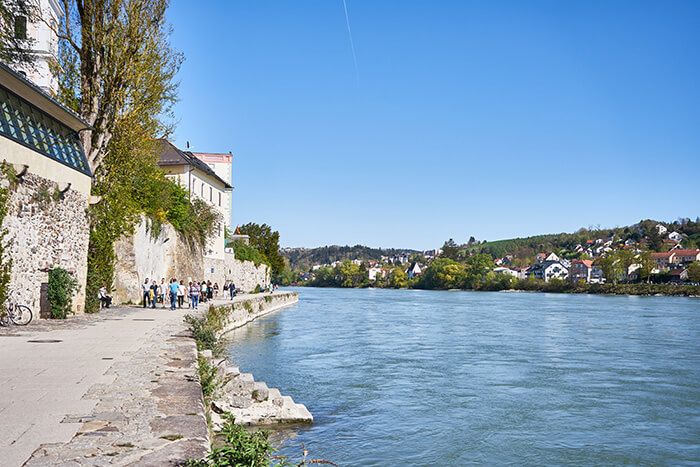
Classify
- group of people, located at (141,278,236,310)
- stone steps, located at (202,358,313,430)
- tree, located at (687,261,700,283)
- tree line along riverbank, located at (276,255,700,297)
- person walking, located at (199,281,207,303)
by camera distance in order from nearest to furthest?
stone steps, located at (202,358,313,430) → group of people, located at (141,278,236,310) → person walking, located at (199,281,207,303) → tree line along riverbank, located at (276,255,700,297) → tree, located at (687,261,700,283)

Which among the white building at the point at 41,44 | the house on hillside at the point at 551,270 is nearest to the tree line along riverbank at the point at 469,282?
the house on hillside at the point at 551,270

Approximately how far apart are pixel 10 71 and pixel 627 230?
670 feet

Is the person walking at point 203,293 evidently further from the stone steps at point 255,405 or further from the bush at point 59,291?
the stone steps at point 255,405

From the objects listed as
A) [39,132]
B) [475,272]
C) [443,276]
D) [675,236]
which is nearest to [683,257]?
[475,272]

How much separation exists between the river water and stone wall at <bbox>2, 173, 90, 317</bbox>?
5591 mm

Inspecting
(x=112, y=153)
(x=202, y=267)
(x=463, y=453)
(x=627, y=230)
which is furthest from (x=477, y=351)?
(x=627, y=230)

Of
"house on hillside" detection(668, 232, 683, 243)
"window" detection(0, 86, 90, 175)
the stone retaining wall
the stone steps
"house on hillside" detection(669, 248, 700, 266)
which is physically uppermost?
"house on hillside" detection(668, 232, 683, 243)

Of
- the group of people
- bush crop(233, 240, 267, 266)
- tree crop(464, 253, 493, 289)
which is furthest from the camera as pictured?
tree crop(464, 253, 493, 289)

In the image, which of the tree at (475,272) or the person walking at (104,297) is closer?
the person walking at (104,297)

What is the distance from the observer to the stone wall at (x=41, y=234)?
13555 millimetres

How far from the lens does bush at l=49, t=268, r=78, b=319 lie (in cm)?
1540

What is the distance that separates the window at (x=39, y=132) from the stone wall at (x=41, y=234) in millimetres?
894

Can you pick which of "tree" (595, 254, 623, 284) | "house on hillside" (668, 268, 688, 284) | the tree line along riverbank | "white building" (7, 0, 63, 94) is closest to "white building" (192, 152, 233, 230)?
"white building" (7, 0, 63, 94)

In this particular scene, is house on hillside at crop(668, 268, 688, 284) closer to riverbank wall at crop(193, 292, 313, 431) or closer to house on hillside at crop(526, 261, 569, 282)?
house on hillside at crop(526, 261, 569, 282)
